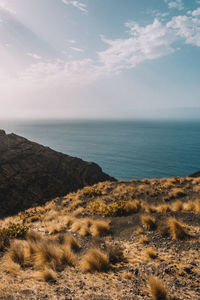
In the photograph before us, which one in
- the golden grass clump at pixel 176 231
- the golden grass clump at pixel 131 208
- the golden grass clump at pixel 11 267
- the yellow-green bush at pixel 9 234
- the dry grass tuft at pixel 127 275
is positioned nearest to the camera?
the dry grass tuft at pixel 127 275

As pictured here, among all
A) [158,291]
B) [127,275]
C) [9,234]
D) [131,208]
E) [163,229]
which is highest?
[158,291]

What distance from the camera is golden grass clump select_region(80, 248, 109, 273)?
4.80m

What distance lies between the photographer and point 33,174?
36.1 metres

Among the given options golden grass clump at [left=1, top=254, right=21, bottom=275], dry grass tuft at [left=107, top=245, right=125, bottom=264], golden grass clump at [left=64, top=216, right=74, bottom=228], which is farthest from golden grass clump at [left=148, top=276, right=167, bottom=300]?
golden grass clump at [left=64, top=216, right=74, bottom=228]

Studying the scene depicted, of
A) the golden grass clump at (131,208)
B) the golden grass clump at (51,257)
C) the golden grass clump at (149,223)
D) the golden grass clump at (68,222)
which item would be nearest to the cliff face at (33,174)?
the golden grass clump at (68,222)

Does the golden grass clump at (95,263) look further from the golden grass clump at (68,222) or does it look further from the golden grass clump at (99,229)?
the golden grass clump at (68,222)

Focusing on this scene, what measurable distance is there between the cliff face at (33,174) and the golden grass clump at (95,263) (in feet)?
86.3

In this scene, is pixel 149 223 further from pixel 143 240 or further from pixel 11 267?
pixel 11 267

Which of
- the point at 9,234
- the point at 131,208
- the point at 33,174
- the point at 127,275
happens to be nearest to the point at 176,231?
the point at 127,275

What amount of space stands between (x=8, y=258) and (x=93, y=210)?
684 cm

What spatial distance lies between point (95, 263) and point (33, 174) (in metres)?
34.4

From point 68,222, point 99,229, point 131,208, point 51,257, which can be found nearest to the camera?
point 51,257

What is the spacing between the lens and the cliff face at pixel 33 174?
29.9 metres

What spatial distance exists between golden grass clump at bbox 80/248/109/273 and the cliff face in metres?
26.3
